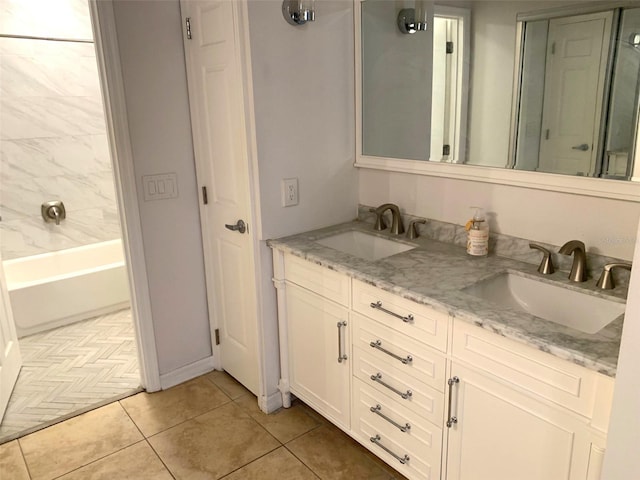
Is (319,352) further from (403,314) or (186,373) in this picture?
(186,373)

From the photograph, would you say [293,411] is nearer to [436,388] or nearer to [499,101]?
[436,388]

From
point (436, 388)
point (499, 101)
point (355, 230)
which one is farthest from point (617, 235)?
point (355, 230)

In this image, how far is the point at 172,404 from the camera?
2.60 metres

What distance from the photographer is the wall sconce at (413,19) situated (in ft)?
6.93

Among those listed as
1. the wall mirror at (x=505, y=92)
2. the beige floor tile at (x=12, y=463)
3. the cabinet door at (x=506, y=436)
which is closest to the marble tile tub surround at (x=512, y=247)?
the wall mirror at (x=505, y=92)

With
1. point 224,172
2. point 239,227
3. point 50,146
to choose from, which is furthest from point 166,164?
point 50,146

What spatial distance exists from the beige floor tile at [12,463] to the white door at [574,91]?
2.39 meters

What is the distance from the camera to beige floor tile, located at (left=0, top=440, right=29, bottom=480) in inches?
84.2

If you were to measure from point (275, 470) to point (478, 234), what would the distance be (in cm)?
125

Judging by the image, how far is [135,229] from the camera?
2.45 meters

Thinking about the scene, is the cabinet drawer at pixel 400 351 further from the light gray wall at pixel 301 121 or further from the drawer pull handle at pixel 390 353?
the light gray wall at pixel 301 121

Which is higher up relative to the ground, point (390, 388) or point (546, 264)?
point (546, 264)

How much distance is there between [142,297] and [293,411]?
92cm

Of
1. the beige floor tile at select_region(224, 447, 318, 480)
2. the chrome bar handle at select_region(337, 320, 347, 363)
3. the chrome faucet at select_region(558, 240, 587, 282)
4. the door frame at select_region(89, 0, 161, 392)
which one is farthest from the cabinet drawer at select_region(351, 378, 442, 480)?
the door frame at select_region(89, 0, 161, 392)
